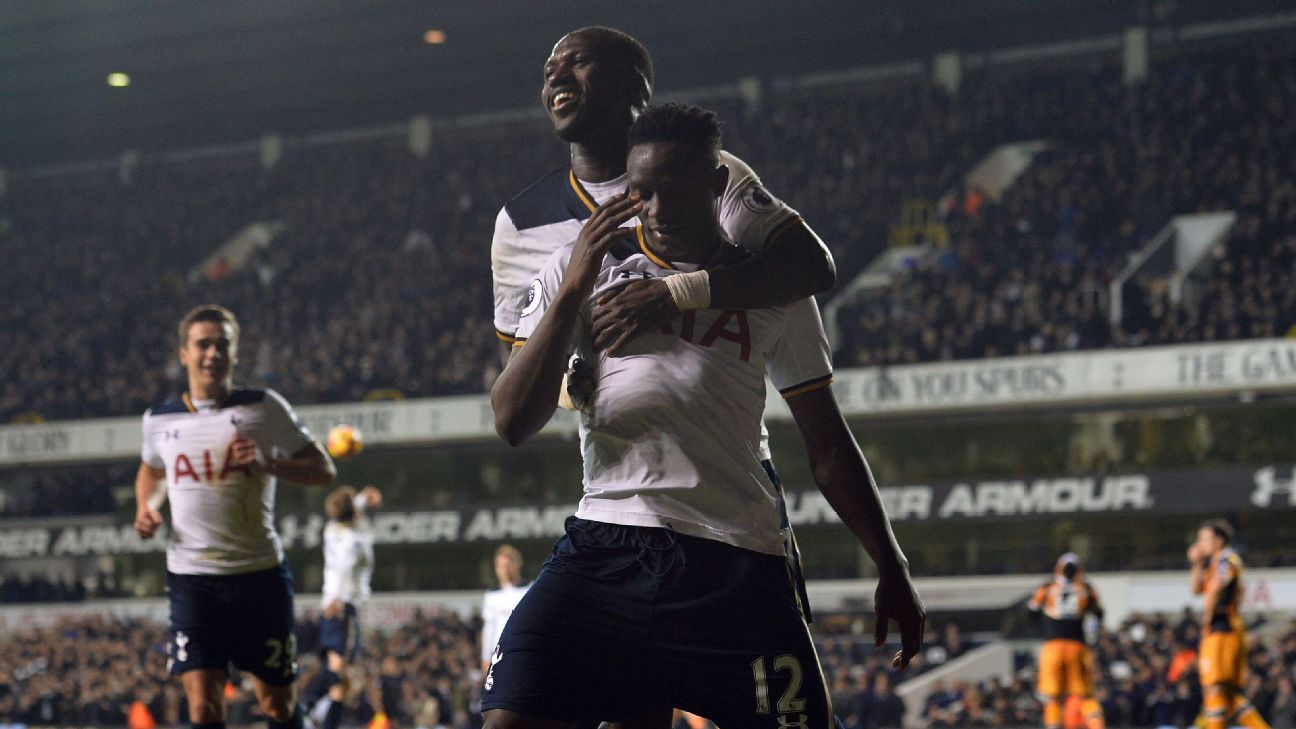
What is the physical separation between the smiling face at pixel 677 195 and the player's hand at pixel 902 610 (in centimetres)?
89

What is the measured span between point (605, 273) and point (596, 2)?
27934 millimetres

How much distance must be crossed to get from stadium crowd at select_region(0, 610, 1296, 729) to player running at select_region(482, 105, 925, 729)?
13.0 meters

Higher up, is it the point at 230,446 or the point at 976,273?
the point at 976,273

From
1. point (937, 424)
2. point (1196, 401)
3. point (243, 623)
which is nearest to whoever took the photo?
point (243, 623)

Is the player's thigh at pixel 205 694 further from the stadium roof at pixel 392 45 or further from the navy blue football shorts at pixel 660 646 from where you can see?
the stadium roof at pixel 392 45

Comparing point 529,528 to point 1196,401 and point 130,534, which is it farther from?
point 1196,401

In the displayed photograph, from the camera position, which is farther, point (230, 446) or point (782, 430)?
point (782, 430)

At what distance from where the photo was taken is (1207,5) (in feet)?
102

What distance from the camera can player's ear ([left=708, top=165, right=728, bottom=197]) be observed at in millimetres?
3482

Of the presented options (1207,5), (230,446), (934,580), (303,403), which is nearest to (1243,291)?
(934,580)

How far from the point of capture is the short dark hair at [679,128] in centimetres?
341

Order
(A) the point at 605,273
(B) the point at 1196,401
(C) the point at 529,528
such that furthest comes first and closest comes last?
(C) the point at 529,528 → (B) the point at 1196,401 → (A) the point at 605,273

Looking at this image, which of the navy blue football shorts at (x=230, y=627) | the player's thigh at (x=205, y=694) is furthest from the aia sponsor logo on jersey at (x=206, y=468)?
the player's thigh at (x=205, y=694)

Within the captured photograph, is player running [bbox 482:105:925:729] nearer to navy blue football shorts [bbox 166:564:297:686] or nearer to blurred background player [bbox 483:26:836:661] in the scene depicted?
blurred background player [bbox 483:26:836:661]
